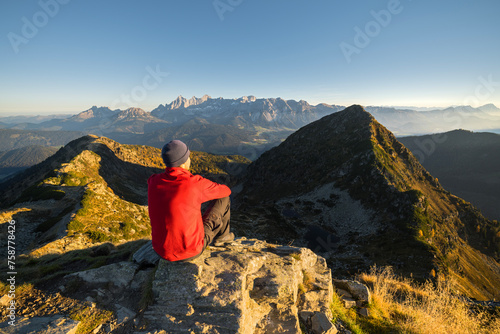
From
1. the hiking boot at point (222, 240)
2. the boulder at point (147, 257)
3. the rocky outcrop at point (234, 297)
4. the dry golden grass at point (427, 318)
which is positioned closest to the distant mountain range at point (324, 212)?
the boulder at point (147, 257)

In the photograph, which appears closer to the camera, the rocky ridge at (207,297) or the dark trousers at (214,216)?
the rocky ridge at (207,297)

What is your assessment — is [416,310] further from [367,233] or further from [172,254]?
[367,233]

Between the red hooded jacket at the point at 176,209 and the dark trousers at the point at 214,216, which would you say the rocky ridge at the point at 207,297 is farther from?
the red hooded jacket at the point at 176,209

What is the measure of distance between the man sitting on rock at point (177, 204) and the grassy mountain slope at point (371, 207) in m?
29.9

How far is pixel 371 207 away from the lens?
205ft

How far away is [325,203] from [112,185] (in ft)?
324

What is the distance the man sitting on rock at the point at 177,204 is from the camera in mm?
5074

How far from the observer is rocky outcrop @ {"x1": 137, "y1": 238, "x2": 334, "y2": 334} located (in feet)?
16.2

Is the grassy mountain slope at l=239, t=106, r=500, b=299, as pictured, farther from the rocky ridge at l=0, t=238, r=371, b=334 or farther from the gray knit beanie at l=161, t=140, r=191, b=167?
the gray knit beanie at l=161, t=140, r=191, b=167

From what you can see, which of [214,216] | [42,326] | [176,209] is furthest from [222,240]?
[42,326]

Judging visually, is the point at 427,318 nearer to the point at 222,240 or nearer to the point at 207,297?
the point at 207,297

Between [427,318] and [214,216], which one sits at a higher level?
[214,216]

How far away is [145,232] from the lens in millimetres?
22984

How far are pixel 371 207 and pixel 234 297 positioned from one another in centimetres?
6913
